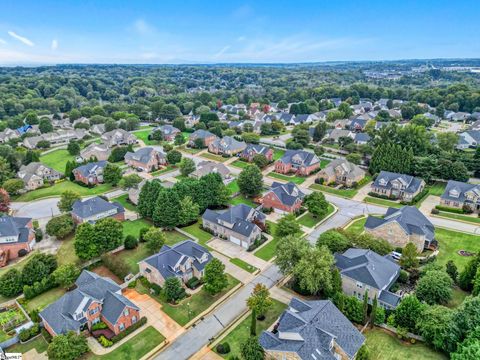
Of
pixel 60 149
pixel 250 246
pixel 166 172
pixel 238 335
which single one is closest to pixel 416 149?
pixel 250 246

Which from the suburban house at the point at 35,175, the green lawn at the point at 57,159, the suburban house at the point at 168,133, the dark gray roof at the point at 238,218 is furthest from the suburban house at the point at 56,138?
the dark gray roof at the point at 238,218

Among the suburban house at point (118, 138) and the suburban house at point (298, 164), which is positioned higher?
the suburban house at point (118, 138)

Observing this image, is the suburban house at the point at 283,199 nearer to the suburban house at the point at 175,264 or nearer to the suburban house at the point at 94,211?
the suburban house at the point at 175,264

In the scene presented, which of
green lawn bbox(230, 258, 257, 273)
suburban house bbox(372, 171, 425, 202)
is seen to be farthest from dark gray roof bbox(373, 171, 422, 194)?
green lawn bbox(230, 258, 257, 273)

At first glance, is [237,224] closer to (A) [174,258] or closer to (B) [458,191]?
(A) [174,258]

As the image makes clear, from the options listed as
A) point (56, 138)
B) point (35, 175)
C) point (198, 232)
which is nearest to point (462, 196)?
point (198, 232)

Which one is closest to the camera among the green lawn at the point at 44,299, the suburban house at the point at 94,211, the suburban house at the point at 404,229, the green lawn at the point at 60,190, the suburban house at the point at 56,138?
the green lawn at the point at 44,299

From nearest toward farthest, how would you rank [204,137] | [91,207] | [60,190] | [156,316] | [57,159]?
[156,316] < [91,207] < [60,190] < [57,159] < [204,137]
